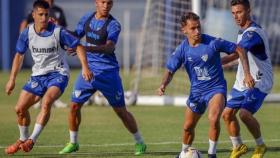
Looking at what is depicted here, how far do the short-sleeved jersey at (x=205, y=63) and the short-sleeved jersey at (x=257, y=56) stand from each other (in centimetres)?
30

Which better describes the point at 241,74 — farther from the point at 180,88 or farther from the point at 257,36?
the point at 180,88

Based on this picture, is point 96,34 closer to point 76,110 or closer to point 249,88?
point 76,110

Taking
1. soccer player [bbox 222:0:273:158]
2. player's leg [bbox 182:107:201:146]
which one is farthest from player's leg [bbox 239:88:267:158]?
player's leg [bbox 182:107:201:146]

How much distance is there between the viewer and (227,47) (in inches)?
461

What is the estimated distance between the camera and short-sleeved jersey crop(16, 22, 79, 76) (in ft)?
41.5

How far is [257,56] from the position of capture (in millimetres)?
12141

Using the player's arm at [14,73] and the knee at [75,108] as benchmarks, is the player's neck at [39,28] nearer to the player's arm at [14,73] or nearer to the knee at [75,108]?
the player's arm at [14,73]

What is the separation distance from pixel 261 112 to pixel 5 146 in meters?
6.85

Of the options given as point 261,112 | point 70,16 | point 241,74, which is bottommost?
point 70,16

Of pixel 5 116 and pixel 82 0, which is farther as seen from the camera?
pixel 82 0

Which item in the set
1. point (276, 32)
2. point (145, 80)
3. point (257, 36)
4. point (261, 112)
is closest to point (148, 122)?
point (261, 112)

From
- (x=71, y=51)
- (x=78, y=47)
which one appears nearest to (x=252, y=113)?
(x=78, y=47)

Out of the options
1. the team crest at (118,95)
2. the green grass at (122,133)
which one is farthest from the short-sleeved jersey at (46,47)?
the green grass at (122,133)

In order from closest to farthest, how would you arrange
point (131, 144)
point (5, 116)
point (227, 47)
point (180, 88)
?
point (227, 47), point (131, 144), point (5, 116), point (180, 88)
